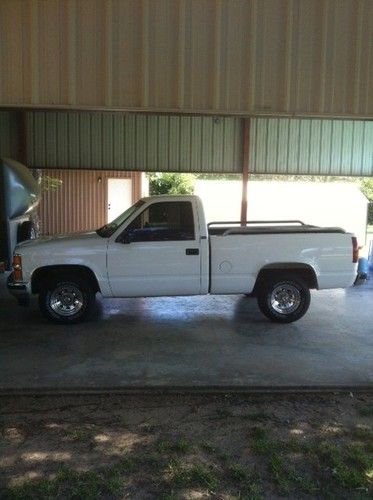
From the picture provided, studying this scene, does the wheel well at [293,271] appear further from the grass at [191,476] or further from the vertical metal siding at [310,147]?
the vertical metal siding at [310,147]

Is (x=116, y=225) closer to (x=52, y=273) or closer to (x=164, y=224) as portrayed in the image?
(x=164, y=224)

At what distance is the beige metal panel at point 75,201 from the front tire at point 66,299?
1412 cm

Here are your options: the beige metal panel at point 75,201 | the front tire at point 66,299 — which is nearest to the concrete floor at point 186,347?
the front tire at point 66,299

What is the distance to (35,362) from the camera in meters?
6.29

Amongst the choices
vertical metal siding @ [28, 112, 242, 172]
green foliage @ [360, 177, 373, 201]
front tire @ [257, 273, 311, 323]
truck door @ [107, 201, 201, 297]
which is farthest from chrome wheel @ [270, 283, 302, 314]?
green foliage @ [360, 177, 373, 201]

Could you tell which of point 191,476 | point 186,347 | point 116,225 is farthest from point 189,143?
point 191,476

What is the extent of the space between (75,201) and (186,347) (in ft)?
52.1

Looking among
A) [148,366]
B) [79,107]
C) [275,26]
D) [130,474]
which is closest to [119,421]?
[130,474]

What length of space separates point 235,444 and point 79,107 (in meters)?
5.16

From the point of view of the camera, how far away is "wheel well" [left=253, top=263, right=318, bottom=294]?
25.7 feet

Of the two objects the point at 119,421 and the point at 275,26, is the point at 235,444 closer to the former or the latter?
the point at 119,421

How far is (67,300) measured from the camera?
794 centimetres

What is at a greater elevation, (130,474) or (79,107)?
(79,107)

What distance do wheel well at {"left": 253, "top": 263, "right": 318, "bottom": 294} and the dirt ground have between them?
2740 millimetres
